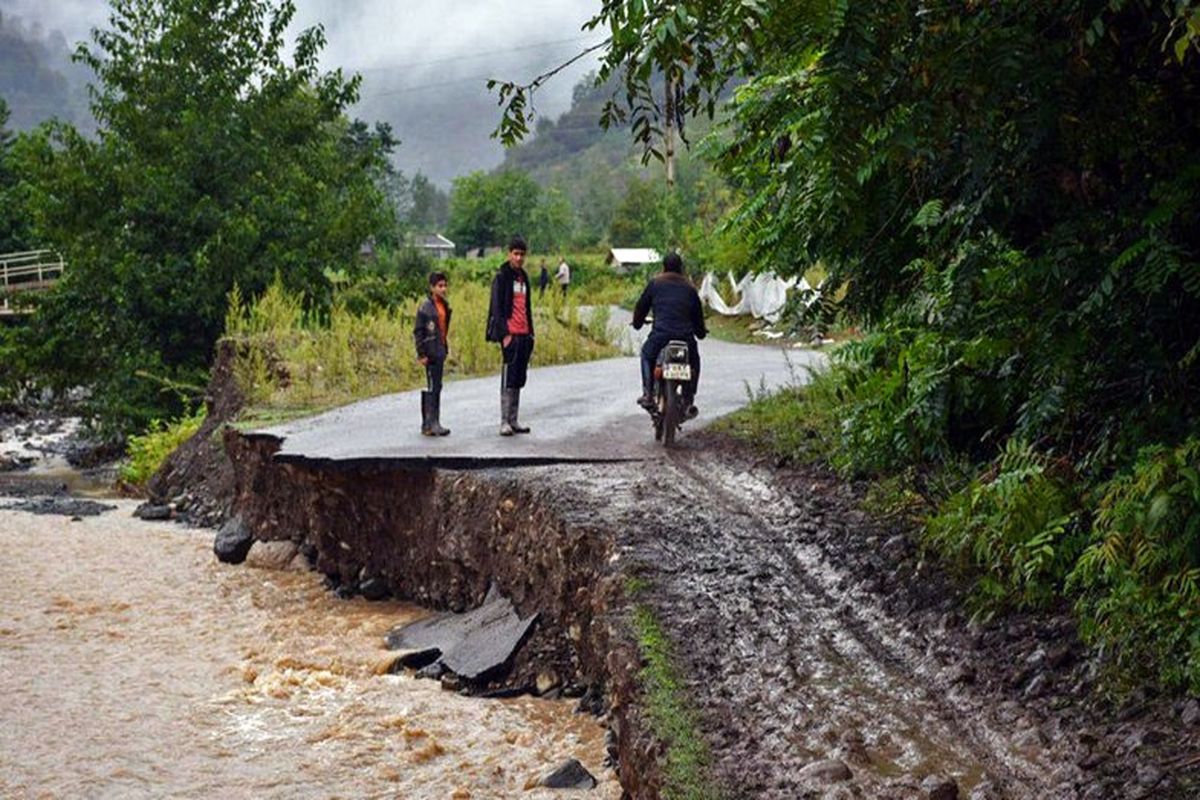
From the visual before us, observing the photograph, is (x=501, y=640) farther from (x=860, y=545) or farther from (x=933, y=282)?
(x=933, y=282)

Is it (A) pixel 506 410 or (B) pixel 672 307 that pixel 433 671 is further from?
(B) pixel 672 307

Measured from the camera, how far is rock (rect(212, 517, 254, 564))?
14.6 meters

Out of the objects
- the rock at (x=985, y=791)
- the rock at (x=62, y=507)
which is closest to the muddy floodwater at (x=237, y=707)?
the rock at (x=985, y=791)

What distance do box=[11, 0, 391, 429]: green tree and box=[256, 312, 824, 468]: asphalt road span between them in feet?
26.0

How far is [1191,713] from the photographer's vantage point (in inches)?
217

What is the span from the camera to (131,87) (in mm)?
27969

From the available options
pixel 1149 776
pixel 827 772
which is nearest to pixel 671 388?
pixel 827 772

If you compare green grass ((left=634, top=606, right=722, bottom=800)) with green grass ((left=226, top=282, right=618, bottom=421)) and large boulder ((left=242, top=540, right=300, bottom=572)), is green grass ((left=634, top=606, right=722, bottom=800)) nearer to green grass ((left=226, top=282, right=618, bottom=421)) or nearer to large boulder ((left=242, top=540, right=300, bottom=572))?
large boulder ((left=242, top=540, right=300, bottom=572))

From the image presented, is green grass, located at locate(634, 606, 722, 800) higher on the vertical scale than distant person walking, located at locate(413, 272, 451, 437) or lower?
lower

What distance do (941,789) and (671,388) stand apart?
7796 millimetres

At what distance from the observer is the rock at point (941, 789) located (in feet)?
17.0

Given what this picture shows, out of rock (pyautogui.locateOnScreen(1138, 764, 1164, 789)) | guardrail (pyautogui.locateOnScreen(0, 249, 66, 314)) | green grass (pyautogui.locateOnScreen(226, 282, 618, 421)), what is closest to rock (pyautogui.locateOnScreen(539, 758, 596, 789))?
rock (pyautogui.locateOnScreen(1138, 764, 1164, 789))

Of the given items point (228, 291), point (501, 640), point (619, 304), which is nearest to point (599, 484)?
point (501, 640)

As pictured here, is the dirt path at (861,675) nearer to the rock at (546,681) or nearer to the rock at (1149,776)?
the rock at (1149,776)
